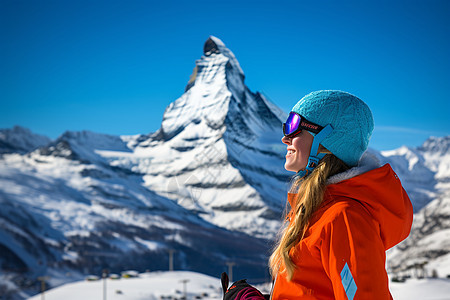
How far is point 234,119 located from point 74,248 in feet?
246

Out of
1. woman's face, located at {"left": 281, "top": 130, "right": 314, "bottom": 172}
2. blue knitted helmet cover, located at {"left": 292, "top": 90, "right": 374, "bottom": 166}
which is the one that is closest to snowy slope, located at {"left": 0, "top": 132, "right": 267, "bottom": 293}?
woman's face, located at {"left": 281, "top": 130, "right": 314, "bottom": 172}

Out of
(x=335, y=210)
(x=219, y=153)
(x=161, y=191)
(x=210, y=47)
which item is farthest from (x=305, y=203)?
(x=210, y=47)

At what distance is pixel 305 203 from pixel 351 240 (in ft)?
0.77

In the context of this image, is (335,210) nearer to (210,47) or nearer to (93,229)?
(93,229)

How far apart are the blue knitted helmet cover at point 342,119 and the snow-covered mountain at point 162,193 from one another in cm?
6708

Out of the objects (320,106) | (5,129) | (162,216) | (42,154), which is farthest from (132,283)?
(5,129)

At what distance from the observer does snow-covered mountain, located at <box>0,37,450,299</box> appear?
287 ft

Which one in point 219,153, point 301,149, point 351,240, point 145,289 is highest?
point 219,153

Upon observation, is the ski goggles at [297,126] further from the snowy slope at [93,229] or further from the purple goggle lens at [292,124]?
the snowy slope at [93,229]

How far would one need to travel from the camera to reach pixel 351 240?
1.25 m

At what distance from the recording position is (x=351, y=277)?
123cm

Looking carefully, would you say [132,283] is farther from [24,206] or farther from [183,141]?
[183,141]

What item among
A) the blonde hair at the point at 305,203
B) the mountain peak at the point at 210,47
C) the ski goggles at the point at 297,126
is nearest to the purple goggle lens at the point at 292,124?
the ski goggles at the point at 297,126

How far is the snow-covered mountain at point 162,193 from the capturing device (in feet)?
287
